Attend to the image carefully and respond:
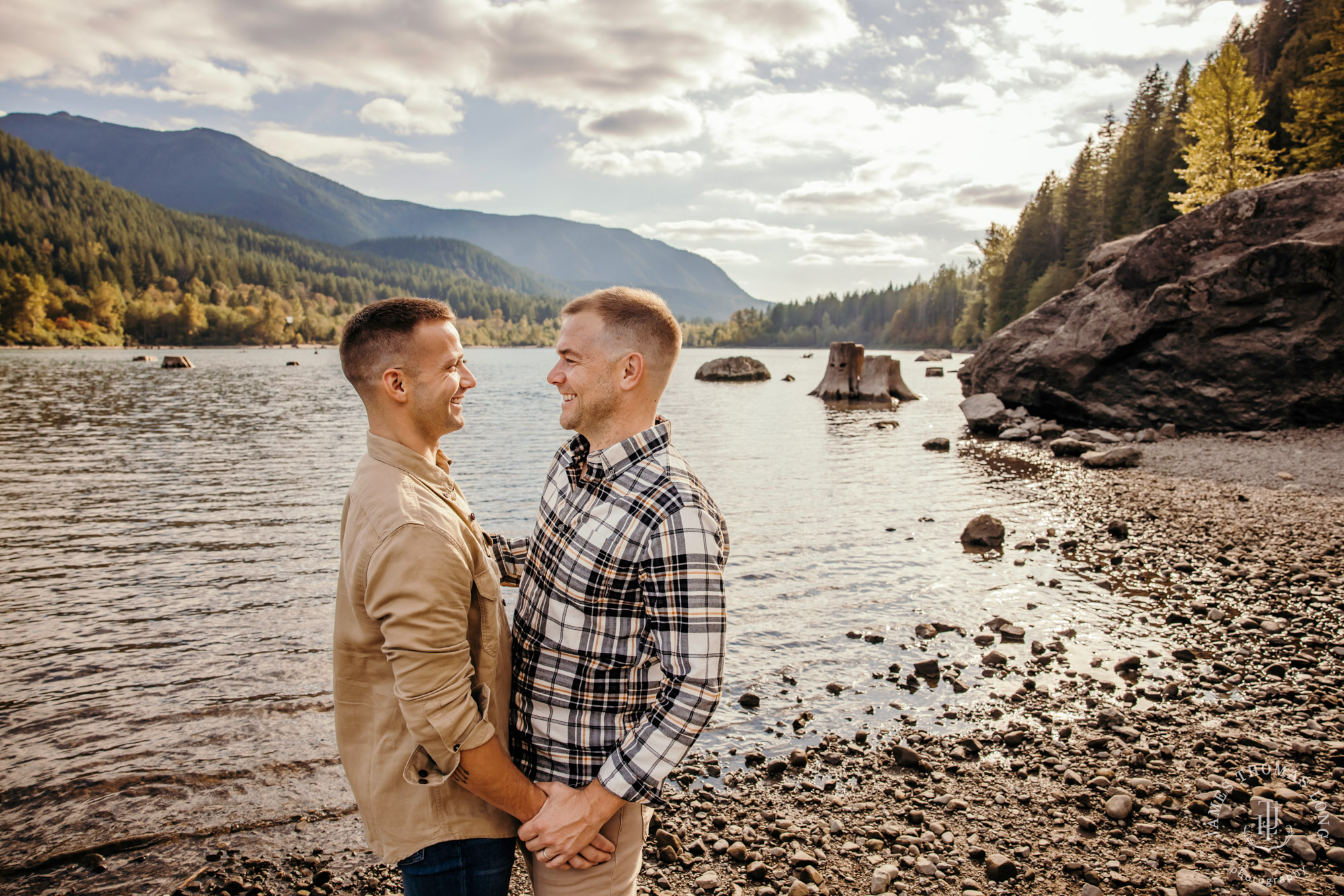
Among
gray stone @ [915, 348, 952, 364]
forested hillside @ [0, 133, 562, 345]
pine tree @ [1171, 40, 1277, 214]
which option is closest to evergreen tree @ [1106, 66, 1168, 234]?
pine tree @ [1171, 40, 1277, 214]

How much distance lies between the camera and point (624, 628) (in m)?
2.65

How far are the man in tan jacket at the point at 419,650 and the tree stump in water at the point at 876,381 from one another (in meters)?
51.2

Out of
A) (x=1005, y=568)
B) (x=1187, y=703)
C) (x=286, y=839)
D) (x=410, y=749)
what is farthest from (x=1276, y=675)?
(x=286, y=839)

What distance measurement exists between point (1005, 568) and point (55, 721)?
13.1 m

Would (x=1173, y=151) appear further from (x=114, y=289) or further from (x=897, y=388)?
(x=114, y=289)

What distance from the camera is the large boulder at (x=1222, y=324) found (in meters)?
21.7

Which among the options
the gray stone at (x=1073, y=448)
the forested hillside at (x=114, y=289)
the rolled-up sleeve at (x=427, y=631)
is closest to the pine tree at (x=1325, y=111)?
the gray stone at (x=1073, y=448)

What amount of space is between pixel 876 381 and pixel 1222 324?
29.1 metres

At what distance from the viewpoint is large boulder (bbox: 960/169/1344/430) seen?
71.2ft

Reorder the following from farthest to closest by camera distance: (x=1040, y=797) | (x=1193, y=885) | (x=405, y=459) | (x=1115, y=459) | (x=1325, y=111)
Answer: (x=1325, y=111), (x=1115, y=459), (x=1040, y=797), (x=1193, y=885), (x=405, y=459)

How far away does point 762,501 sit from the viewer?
18.0 m

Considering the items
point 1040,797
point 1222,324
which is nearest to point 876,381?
point 1222,324

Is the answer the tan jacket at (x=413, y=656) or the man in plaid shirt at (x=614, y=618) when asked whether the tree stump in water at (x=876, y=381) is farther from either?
the tan jacket at (x=413, y=656)

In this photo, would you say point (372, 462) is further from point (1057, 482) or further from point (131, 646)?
point (1057, 482)
